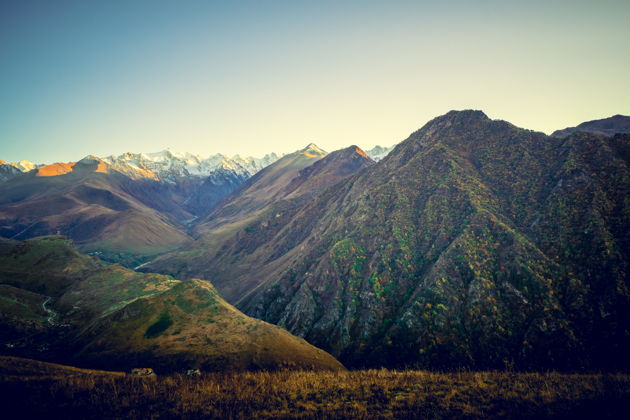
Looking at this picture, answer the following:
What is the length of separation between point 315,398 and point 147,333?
40920mm

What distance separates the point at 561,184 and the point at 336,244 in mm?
57839

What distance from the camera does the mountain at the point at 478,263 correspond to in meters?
45.4

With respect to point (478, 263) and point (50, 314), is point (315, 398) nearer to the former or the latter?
point (478, 263)

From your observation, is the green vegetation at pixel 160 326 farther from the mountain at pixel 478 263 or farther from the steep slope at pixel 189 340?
the mountain at pixel 478 263

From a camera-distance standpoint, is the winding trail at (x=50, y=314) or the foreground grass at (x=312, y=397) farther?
the winding trail at (x=50, y=314)

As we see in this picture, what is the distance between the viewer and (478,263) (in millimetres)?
57469

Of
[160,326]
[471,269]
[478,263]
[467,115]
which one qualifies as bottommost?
[160,326]

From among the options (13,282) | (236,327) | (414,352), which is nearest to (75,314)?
(13,282)

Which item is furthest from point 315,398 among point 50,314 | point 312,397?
point 50,314

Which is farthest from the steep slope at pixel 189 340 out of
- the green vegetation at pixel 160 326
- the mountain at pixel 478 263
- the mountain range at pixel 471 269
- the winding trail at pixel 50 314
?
the winding trail at pixel 50 314

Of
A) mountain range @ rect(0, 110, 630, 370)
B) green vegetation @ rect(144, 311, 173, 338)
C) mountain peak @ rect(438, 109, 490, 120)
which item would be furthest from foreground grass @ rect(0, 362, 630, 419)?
mountain peak @ rect(438, 109, 490, 120)

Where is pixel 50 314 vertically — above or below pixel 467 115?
below

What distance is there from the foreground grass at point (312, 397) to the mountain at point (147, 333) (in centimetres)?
1527

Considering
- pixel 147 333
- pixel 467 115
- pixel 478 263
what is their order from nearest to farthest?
pixel 147 333, pixel 478 263, pixel 467 115
